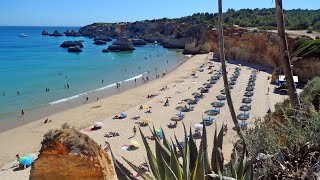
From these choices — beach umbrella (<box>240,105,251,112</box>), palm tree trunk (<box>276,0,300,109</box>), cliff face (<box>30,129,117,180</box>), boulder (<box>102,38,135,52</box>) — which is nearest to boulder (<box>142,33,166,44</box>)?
boulder (<box>102,38,135,52</box>)

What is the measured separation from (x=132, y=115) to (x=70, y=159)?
18.2 meters

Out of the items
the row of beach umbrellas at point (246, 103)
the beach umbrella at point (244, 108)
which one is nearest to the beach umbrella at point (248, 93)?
the row of beach umbrellas at point (246, 103)

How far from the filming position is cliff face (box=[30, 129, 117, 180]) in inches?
386

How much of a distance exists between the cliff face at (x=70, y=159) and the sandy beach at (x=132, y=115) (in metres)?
4.85

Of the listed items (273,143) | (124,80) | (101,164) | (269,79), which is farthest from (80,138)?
(124,80)

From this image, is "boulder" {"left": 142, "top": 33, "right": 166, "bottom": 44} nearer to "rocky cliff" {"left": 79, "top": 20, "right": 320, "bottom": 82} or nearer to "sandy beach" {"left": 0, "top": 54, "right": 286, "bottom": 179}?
"rocky cliff" {"left": 79, "top": 20, "right": 320, "bottom": 82}

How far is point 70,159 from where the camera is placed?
9.85 m

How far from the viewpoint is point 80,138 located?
32.7ft

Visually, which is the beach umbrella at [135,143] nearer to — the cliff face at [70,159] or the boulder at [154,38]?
the cliff face at [70,159]

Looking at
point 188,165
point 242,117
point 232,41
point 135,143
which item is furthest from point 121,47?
point 188,165

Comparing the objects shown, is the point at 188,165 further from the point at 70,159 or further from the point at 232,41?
the point at 232,41

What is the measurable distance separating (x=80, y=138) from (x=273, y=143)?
6132 mm

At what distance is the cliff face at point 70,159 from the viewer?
981cm

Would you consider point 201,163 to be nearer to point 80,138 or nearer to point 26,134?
point 80,138
